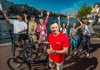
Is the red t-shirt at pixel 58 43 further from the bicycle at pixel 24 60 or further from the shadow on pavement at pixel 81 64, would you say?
the shadow on pavement at pixel 81 64

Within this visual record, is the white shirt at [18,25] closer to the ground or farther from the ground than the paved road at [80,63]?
farther from the ground

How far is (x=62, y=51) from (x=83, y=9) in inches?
3906

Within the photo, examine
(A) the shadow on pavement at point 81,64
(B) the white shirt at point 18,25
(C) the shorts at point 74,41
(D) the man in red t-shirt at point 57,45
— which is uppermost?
(B) the white shirt at point 18,25

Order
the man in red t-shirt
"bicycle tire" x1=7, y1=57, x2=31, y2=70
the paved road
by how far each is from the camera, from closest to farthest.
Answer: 1. the man in red t-shirt
2. "bicycle tire" x1=7, y1=57, x2=31, y2=70
3. the paved road

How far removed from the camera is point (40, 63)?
675cm

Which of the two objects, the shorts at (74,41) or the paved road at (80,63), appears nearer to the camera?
the paved road at (80,63)

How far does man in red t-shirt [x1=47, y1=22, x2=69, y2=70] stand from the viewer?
406 cm

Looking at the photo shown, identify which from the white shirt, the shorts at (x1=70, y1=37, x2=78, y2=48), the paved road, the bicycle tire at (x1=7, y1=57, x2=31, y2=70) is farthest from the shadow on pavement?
the white shirt

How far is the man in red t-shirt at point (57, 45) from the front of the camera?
4.06 meters

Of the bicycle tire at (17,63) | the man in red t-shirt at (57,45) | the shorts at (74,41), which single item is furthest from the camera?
the shorts at (74,41)

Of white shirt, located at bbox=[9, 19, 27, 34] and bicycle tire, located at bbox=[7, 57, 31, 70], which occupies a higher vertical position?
white shirt, located at bbox=[9, 19, 27, 34]

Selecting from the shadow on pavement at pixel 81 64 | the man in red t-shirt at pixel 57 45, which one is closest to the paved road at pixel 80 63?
the shadow on pavement at pixel 81 64

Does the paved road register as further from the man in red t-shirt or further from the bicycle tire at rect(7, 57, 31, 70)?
the man in red t-shirt

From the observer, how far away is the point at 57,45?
4.25 meters
